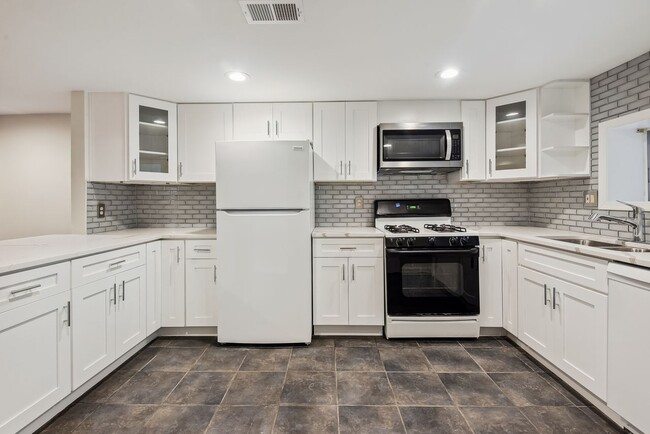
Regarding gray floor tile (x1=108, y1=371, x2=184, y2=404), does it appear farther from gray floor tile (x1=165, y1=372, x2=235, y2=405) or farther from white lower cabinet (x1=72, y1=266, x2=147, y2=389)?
white lower cabinet (x1=72, y1=266, x2=147, y2=389)

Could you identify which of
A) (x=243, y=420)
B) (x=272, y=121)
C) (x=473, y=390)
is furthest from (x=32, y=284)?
(x=473, y=390)

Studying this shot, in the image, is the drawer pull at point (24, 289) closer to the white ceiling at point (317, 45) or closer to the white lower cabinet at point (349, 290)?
the white ceiling at point (317, 45)

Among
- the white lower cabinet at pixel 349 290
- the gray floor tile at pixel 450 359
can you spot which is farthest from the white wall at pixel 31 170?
the gray floor tile at pixel 450 359

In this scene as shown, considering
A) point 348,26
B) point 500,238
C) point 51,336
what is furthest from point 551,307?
point 51,336

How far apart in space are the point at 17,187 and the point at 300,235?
3.34 meters

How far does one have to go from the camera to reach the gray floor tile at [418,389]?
179 cm

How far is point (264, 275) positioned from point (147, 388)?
1.06m

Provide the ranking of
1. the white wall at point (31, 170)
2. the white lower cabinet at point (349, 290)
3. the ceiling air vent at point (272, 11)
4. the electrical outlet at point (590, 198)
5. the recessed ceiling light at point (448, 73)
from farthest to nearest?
the white wall at point (31, 170) < the white lower cabinet at point (349, 290) < the electrical outlet at point (590, 198) < the recessed ceiling light at point (448, 73) < the ceiling air vent at point (272, 11)

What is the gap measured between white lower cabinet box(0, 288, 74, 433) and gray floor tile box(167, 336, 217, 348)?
2.99ft

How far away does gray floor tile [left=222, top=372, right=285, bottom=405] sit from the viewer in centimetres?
181

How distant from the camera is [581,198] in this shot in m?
2.54

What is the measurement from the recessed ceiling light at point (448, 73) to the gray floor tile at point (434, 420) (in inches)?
91.6

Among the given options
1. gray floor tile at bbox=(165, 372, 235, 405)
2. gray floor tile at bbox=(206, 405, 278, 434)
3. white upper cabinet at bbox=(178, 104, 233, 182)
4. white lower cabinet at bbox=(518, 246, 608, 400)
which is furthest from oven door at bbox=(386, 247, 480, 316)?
white upper cabinet at bbox=(178, 104, 233, 182)

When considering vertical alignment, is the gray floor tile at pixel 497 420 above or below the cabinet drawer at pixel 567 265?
below
